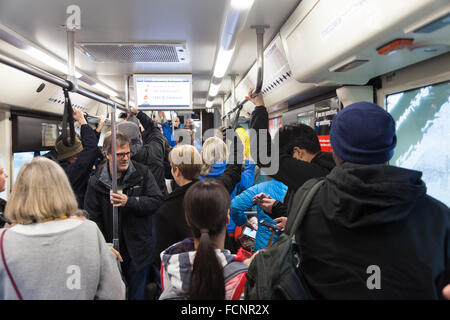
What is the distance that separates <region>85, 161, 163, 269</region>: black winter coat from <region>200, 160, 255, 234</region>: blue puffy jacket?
474 mm

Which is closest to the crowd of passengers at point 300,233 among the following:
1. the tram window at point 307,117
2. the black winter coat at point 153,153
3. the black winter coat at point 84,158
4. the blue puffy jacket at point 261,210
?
the blue puffy jacket at point 261,210

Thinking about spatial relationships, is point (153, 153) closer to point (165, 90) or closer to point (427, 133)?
point (165, 90)

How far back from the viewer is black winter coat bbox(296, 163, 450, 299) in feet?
2.66

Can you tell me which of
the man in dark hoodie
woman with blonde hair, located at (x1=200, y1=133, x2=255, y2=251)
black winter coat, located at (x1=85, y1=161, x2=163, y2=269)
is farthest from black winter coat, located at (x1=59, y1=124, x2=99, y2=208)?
the man in dark hoodie

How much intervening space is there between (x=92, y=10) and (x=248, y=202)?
1.79 meters

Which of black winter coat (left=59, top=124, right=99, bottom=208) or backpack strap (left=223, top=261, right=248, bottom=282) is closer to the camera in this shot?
backpack strap (left=223, top=261, right=248, bottom=282)

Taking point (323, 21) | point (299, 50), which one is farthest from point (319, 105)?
point (323, 21)

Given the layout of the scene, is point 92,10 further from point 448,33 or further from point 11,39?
point 448,33

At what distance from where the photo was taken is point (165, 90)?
4.18 metres

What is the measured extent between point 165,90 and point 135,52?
3.73 feet

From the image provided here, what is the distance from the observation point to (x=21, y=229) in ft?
3.51

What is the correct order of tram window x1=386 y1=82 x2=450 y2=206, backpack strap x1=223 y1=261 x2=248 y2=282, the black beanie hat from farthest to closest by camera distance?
tram window x1=386 y1=82 x2=450 y2=206 < backpack strap x1=223 y1=261 x2=248 y2=282 < the black beanie hat

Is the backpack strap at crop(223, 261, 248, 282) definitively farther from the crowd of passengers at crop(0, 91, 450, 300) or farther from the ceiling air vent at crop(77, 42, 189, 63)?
the ceiling air vent at crop(77, 42, 189, 63)

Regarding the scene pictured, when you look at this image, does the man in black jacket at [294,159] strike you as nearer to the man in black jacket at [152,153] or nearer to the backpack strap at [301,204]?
the backpack strap at [301,204]
